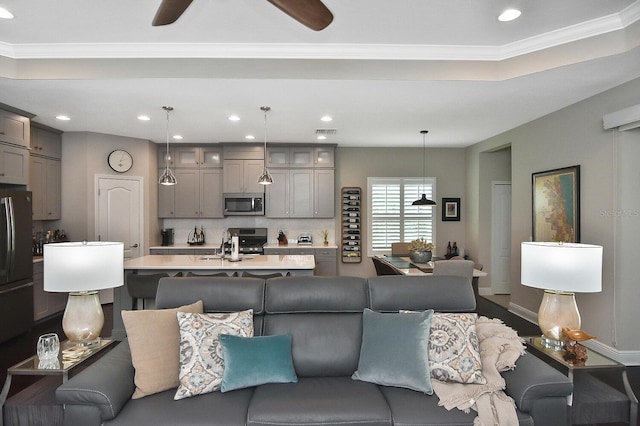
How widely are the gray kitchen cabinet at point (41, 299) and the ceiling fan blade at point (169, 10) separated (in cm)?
397

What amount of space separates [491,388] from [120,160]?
5.91 metres

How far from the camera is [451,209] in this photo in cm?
693

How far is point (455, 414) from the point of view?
1871mm

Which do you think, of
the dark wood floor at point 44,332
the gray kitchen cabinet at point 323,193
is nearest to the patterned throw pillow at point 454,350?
the dark wood floor at point 44,332

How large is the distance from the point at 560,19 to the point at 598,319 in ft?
9.36

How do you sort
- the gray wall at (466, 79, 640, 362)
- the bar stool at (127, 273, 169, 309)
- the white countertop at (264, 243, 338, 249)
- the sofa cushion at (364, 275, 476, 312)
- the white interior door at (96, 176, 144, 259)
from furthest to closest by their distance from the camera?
the white countertop at (264, 243, 338, 249) < the white interior door at (96, 176, 144, 259) < the bar stool at (127, 273, 169, 309) < the gray wall at (466, 79, 640, 362) < the sofa cushion at (364, 275, 476, 312)

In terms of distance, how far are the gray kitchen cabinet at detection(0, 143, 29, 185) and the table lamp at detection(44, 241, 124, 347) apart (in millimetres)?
2746

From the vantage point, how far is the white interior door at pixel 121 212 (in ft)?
18.8

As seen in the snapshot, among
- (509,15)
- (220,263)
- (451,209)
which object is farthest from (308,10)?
(451,209)

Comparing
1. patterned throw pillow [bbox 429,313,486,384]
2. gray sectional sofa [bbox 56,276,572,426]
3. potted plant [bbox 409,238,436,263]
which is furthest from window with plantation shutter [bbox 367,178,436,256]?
patterned throw pillow [bbox 429,313,486,384]

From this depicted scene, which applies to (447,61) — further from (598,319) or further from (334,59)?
(598,319)

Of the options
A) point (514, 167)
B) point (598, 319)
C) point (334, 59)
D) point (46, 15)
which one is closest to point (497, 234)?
point (514, 167)

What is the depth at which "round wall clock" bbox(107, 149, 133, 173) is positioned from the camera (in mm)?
5832

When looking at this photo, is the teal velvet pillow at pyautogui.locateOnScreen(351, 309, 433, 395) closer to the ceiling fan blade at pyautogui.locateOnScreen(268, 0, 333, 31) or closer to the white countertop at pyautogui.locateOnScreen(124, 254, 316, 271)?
the ceiling fan blade at pyautogui.locateOnScreen(268, 0, 333, 31)
